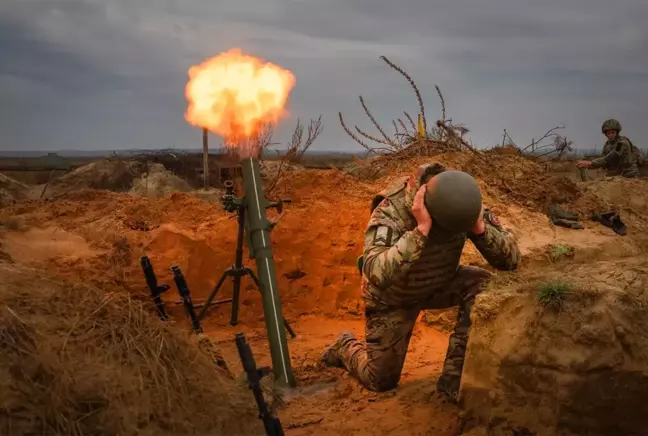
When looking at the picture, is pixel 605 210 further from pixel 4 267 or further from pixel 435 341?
pixel 4 267

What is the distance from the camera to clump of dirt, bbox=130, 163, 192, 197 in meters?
16.7

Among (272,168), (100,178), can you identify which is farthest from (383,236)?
(100,178)

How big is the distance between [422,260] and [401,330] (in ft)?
2.00

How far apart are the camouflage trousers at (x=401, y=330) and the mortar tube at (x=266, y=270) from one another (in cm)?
69

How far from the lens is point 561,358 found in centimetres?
372

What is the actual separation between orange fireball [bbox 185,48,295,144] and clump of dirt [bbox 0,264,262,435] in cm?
275

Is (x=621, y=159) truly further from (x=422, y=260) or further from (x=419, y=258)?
(x=419, y=258)

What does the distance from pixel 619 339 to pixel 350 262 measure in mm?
4551

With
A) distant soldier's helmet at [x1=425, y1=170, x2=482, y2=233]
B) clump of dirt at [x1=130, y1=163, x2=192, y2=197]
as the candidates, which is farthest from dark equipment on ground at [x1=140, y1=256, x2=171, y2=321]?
clump of dirt at [x1=130, y1=163, x2=192, y2=197]

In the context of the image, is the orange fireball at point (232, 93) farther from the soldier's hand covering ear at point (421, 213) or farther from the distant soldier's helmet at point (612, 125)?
the distant soldier's helmet at point (612, 125)

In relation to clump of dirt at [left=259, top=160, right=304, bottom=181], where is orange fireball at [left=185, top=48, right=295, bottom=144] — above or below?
above

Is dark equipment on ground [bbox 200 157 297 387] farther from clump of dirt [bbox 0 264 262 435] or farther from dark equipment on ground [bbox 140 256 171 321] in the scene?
clump of dirt [bbox 0 264 262 435]

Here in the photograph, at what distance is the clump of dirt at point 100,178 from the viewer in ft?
57.7

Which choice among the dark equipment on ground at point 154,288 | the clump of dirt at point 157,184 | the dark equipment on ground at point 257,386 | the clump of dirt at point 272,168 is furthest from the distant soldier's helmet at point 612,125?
the dark equipment on ground at point 257,386
